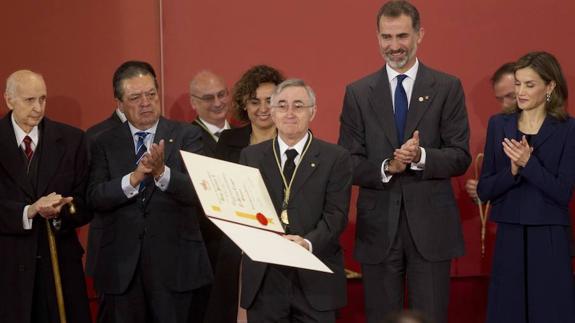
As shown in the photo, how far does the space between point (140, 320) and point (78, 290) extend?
330 millimetres

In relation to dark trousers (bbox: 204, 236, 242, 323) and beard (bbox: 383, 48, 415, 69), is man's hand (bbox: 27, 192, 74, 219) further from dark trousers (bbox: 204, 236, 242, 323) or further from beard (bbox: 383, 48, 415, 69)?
beard (bbox: 383, 48, 415, 69)

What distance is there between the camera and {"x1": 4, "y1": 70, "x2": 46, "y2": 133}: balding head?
484 centimetres

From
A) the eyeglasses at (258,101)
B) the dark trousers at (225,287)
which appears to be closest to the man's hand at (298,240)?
the dark trousers at (225,287)

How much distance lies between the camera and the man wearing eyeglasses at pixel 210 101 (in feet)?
19.2

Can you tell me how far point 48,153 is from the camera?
15.8 feet

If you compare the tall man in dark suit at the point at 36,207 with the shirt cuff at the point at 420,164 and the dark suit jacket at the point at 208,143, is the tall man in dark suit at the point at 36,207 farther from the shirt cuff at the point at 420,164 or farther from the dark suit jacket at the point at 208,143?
the shirt cuff at the point at 420,164

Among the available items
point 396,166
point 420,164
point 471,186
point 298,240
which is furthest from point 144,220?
point 471,186

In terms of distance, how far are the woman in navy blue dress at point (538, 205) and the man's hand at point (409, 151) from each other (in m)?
0.65

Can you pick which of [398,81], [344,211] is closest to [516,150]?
[398,81]

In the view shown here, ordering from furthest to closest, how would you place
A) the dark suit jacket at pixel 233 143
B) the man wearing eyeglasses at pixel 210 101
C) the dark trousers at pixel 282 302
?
the man wearing eyeglasses at pixel 210 101, the dark suit jacket at pixel 233 143, the dark trousers at pixel 282 302

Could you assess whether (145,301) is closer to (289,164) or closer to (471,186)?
(289,164)

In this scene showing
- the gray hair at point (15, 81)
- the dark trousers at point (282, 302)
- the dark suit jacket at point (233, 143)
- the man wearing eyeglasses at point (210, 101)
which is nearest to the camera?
the dark trousers at point (282, 302)

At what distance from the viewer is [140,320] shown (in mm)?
4809

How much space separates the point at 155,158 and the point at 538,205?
1.85 metres
